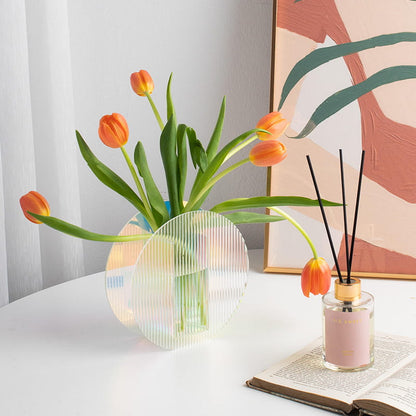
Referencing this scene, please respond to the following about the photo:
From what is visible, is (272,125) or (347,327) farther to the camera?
(272,125)

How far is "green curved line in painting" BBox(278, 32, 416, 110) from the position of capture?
109 centimetres

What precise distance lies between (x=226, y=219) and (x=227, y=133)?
21.6 inches

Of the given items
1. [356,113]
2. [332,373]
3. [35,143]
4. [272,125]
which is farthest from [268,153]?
[35,143]

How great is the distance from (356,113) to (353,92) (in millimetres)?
39

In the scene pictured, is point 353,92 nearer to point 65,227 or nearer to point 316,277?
point 316,277

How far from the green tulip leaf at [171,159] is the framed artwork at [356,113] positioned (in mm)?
371

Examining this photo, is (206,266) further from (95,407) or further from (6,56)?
(6,56)

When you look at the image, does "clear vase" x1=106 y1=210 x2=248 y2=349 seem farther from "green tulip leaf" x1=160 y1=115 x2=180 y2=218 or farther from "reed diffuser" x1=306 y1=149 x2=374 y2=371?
"reed diffuser" x1=306 y1=149 x2=374 y2=371

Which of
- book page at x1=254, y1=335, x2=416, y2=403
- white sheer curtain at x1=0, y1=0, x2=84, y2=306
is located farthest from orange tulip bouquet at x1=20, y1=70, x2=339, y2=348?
A: white sheer curtain at x1=0, y1=0, x2=84, y2=306

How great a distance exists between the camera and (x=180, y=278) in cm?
78

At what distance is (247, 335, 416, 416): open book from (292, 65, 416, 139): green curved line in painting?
489 millimetres

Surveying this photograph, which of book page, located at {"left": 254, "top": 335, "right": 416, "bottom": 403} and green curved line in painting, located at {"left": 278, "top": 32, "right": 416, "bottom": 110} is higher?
green curved line in painting, located at {"left": 278, "top": 32, "right": 416, "bottom": 110}

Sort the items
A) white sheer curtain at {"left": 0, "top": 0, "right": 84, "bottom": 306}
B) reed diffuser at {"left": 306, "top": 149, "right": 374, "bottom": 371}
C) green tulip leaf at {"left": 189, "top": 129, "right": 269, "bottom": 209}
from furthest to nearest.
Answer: white sheer curtain at {"left": 0, "top": 0, "right": 84, "bottom": 306} < green tulip leaf at {"left": 189, "top": 129, "right": 269, "bottom": 209} < reed diffuser at {"left": 306, "top": 149, "right": 374, "bottom": 371}

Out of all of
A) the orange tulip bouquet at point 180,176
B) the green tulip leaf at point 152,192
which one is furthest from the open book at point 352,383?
the green tulip leaf at point 152,192
